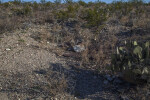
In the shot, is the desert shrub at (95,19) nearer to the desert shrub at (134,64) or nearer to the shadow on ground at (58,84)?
the shadow on ground at (58,84)

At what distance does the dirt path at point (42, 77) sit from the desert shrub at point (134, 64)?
1.61ft

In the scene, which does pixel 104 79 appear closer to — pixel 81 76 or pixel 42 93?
pixel 81 76

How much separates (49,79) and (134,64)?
1.79 metres

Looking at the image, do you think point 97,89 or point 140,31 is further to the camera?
point 140,31

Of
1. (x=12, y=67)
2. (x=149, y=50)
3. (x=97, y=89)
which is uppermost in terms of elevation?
(x=149, y=50)

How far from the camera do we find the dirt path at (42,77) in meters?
3.97

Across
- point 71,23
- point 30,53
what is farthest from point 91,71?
point 71,23

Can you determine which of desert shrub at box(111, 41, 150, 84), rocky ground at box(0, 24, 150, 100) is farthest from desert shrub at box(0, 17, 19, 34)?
desert shrub at box(111, 41, 150, 84)

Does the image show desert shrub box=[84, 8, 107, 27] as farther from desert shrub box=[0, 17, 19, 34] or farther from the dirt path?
desert shrub box=[0, 17, 19, 34]

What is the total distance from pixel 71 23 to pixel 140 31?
9.34 ft

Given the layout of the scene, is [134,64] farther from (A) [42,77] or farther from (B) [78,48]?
(B) [78,48]

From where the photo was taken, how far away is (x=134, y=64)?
395 centimetres

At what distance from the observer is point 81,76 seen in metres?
4.66

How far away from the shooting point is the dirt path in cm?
397
